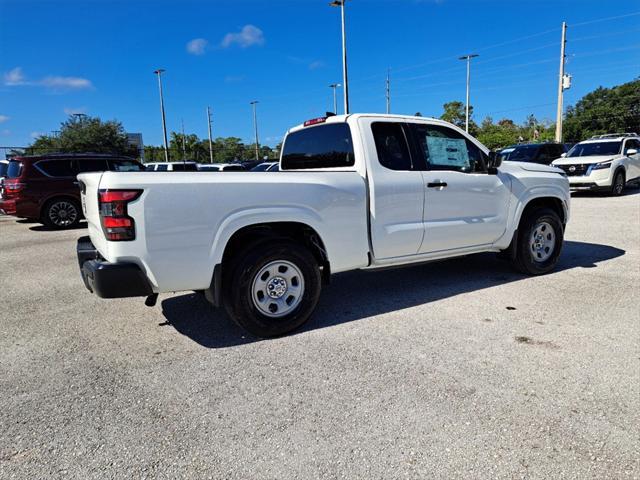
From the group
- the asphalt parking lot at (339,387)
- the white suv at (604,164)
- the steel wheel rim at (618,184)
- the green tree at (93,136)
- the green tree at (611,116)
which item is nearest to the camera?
the asphalt parking lot at (339,387)

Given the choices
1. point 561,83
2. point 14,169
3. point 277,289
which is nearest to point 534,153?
point 561,83

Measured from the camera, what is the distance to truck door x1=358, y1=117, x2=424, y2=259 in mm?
4301

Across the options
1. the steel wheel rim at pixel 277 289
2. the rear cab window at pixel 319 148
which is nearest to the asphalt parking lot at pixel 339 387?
the steel wheel rim at pixel 277 289

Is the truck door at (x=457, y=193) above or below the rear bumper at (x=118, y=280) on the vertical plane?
above

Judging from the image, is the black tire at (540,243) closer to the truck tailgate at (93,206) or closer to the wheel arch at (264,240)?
the wheel arch at (264,240)

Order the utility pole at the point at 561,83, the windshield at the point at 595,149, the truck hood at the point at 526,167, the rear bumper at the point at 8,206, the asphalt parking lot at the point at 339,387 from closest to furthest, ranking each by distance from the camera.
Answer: the asphalt parking lot at the point at 339,387
the truck hood at the point at 526,167
the rear bumper at the point at 8,206
the windshield at the point at 595,149
the utility pole at the point at 561,83

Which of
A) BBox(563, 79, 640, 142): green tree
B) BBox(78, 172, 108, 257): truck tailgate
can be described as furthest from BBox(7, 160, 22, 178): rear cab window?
BBox(563, 79, 640, 142): green tree

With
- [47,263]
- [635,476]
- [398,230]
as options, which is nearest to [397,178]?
[398,230]

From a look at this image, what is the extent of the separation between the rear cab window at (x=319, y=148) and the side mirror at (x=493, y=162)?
1.73m

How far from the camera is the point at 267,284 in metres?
3.84

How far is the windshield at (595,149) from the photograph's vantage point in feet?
48.6

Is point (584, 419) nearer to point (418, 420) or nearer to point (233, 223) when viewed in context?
point (418, 420)

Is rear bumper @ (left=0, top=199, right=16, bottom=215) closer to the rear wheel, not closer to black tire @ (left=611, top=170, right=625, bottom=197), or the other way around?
the rear wheel

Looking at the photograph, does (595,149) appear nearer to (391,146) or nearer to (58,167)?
(391,146)
